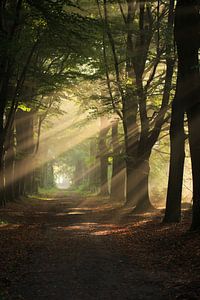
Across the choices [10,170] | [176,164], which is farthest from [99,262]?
[10,170]

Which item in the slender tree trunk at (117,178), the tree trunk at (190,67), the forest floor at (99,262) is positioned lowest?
the forest floor at (99,262)

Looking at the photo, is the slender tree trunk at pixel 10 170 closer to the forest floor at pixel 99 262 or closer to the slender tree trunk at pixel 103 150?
the forest floor at pixel 99 262

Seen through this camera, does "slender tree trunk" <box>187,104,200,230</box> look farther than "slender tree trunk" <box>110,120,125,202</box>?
No

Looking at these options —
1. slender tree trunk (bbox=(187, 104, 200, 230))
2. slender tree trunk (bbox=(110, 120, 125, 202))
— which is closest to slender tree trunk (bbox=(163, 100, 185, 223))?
slender tree trunk (bbox=(187, 104, 200, 230))

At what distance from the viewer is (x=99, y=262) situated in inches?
437

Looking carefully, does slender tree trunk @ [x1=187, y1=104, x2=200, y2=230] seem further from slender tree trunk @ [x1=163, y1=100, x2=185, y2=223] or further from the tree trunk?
slender tree trunk @ [x1=163, y1=100, x2=185, y2=223]

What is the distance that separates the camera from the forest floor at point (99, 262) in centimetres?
834

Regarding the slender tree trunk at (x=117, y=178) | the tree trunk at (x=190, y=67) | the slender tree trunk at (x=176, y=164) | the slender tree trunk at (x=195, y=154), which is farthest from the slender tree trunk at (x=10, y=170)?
the slender tree trunk at (x=195, y=154)

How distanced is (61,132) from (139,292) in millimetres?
45513

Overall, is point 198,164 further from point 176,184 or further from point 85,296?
point 85,296

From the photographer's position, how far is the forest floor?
8.34m

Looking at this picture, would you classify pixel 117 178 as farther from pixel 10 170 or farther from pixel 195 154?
pixel 195 154

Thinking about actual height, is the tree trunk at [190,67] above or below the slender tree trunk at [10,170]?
above

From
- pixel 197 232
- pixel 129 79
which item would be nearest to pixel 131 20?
pixel 129 79
